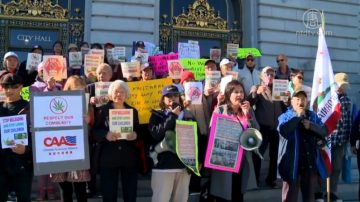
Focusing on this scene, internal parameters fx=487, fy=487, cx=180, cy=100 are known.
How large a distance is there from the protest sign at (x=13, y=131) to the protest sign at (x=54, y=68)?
5.55ft

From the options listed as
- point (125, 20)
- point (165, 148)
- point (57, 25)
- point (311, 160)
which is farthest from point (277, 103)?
point (57, 25)

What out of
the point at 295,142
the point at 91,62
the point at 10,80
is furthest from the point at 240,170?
the point at 91,62

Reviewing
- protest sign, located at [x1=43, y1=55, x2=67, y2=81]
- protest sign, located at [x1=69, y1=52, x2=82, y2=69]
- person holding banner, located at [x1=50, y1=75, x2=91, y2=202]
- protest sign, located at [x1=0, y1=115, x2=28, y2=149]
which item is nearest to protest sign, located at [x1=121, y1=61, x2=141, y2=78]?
protest sign, located at [x1=43, y1=55, x2=67, y2=81]

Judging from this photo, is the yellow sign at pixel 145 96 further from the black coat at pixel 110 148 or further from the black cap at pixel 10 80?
the black cap at pixel 10 80

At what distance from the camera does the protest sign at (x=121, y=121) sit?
19.2ft

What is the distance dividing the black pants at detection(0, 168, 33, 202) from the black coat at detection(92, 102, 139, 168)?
0.89 meters

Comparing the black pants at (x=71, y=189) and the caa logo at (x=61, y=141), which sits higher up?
the caa logo at (x=61, y=141)

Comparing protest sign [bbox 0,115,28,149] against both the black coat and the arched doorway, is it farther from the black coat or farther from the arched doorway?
the arched doorway

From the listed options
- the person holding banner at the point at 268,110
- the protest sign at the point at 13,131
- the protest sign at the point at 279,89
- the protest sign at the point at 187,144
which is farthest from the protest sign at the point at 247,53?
the protest sign at the point at 13,131

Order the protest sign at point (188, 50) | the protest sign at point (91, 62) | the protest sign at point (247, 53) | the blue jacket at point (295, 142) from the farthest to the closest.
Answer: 1. the protest sign at point (247, 53)
2. the protest sign at point (188, 50)
3. the protest sign at point (91, 62)
4. the blue jacket at point (295, 142)

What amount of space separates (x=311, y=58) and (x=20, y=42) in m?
10.4

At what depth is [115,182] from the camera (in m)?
6.05

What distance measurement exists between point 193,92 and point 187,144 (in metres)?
0.88

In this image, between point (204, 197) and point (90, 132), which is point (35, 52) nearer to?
point (90, 132)
